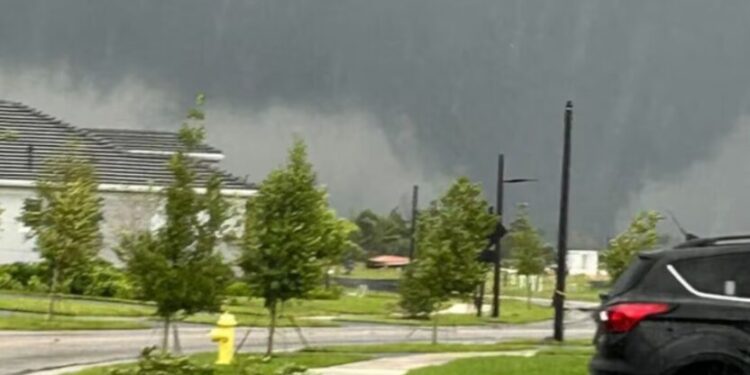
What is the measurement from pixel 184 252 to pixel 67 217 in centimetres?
1416

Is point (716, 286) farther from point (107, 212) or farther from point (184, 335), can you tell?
point (107, 212)

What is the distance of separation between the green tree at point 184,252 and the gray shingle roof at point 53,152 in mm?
36909

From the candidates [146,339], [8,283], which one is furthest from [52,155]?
[146,339]

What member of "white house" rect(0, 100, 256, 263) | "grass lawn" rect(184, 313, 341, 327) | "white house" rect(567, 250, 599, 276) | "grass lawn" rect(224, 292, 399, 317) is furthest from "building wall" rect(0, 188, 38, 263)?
"white house" rect(567, 250, 599, 276)

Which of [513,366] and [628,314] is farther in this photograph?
[513,366]

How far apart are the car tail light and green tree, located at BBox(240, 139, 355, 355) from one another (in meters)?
13.8

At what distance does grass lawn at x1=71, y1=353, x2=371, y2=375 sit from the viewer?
19.1m

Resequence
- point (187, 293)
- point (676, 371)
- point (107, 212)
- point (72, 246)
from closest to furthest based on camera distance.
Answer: point (676, 371)
point (187, 293)
point (72, 246)
point (107, 212)

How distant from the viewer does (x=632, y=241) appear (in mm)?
42375

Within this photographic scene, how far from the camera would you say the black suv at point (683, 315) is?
1127 cm

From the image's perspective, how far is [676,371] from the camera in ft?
37.0

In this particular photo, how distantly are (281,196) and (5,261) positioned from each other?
4029 centimetres

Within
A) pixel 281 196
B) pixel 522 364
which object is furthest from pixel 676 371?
pixel 281 196

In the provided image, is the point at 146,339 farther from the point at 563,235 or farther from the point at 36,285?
the point at 36,285
